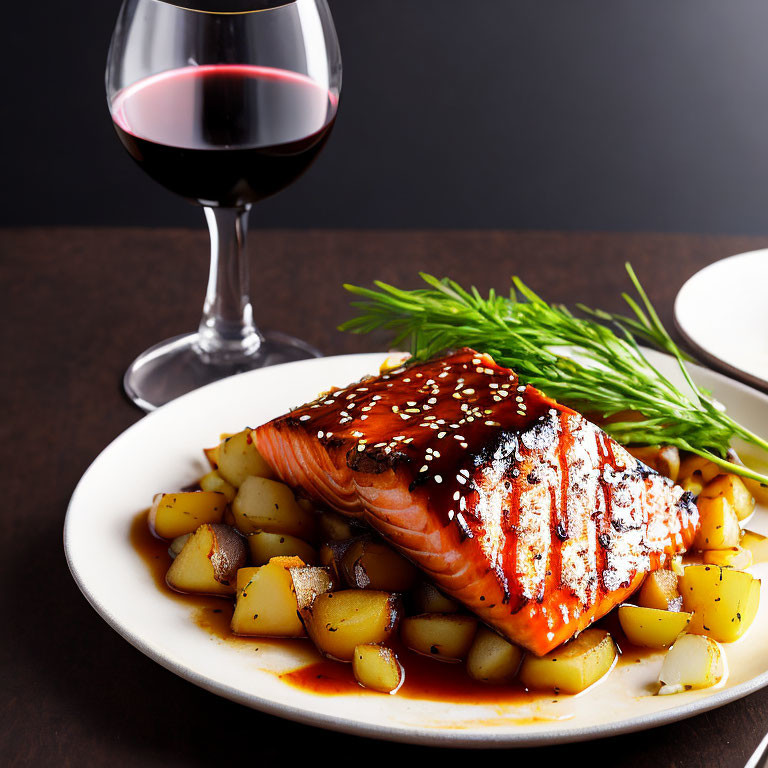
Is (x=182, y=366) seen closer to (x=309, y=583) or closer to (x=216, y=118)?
(x=216, y=118)

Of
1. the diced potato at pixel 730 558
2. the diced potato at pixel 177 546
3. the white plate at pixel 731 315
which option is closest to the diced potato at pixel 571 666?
the diced potato at pixel 730 558

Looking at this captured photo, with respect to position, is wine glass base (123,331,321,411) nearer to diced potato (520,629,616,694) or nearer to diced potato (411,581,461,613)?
diced potato (411,581,461,613)

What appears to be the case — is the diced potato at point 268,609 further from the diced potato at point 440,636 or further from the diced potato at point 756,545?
the diced potato at point 756,545

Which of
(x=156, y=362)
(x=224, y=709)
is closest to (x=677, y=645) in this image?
(x=224, y=709)

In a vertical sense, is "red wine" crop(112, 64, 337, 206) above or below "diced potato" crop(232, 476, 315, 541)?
above

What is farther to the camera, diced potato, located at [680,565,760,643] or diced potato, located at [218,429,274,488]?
diced potato, located at [218,429,274,488]

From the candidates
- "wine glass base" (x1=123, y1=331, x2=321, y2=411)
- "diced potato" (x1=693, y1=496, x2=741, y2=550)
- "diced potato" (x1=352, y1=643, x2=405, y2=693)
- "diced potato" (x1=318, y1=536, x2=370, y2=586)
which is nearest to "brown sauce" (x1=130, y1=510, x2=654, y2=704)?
"diced potato" (x1=352, y1=643, x2=405, y2=693)
